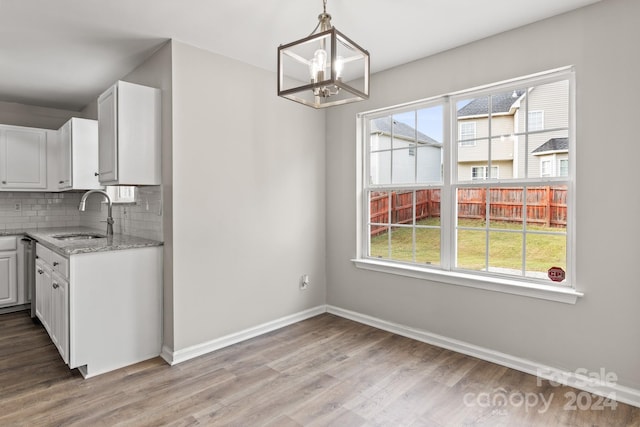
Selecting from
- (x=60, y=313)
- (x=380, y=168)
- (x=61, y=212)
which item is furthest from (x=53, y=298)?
(x=380, y=168)

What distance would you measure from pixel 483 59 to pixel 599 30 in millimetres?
749

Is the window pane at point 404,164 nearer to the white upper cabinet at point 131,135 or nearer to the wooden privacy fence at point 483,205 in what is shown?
the wooden privacy fence at point 483,205

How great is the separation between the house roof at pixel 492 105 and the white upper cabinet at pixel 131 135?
8.47 feet

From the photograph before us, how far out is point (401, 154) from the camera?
361 cm

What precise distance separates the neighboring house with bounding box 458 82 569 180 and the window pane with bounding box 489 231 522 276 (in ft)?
1.56

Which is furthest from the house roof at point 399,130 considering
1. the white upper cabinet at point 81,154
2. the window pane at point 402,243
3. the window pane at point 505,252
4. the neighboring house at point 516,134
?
the white upper cabinet at point 81,154

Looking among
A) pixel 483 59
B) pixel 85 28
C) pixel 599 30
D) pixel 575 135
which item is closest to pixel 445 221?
pixel 575 135

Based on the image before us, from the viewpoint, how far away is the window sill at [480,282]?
8.44 feet

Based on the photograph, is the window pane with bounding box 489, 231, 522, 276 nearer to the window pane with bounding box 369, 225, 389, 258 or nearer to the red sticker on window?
the red sticker on window

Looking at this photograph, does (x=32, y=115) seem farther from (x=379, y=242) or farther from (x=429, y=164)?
(x=429, y=164)

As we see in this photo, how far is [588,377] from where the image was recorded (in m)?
2.48

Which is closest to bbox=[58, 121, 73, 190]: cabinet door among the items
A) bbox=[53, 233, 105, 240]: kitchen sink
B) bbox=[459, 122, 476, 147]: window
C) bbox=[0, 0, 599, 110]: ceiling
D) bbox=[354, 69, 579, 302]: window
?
bbox=[53, 233, 105, 240]: kitchen sink

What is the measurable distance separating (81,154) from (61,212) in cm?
164

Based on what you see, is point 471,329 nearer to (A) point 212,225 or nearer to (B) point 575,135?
(B) point 575,135
